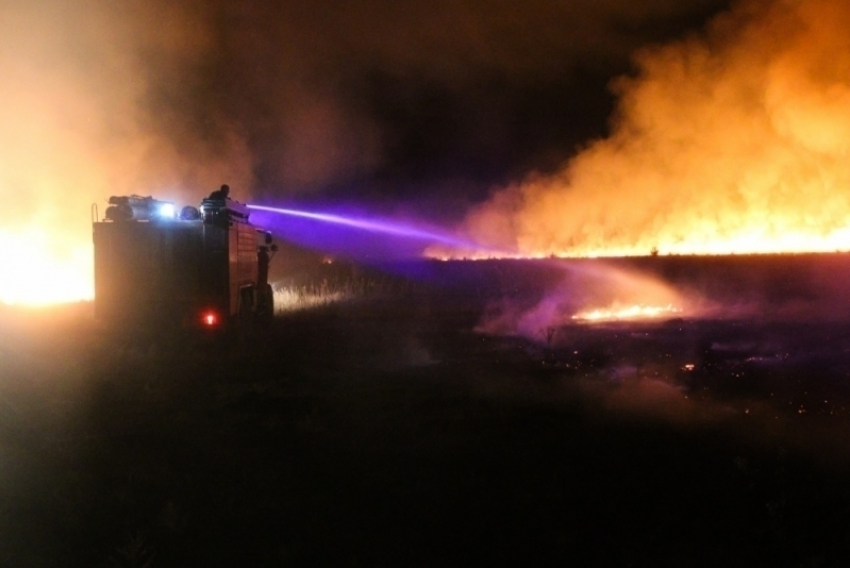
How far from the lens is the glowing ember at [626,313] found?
634 inches

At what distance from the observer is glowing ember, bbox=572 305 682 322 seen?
1609cm

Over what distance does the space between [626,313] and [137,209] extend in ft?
35.9

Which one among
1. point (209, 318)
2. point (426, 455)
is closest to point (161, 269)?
point (209, 318)

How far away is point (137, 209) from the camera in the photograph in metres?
12.2

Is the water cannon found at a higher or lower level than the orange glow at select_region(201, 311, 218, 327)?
higher

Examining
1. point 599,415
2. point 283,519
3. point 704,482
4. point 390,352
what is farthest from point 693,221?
point 283,519

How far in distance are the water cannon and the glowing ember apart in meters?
8.84

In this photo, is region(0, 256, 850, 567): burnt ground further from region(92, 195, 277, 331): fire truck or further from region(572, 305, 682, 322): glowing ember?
region(572, 305, 682, 322): glowing ember

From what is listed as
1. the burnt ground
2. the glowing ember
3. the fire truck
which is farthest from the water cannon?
the glowing ember

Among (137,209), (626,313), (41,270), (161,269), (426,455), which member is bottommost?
(426,455)

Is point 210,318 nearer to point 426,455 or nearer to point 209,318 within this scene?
point 209,318

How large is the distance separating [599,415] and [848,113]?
15861 mm

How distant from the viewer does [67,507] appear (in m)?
5.00

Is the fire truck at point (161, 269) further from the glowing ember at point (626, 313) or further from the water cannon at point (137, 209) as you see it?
the glowing ember at point (626, 313)
